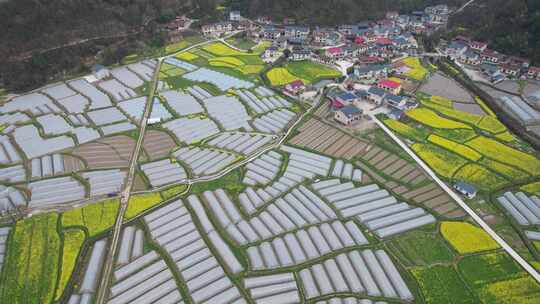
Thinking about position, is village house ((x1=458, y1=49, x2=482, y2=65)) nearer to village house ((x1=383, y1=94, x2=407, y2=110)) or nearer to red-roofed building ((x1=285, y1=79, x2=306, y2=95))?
village house ((x1=383, y1=94, x2=407, y2=110))

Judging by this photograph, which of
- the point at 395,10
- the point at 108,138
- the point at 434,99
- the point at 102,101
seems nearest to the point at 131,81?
the point at 102,101

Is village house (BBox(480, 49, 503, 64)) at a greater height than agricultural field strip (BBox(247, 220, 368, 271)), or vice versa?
village house (BBox(480, 49, 503, 64))

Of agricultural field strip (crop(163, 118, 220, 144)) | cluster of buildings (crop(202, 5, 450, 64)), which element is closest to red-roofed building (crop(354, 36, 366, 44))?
cluster of buildings (crop(202, 5, 450, 64))

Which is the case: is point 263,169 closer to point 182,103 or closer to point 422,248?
point 422,248

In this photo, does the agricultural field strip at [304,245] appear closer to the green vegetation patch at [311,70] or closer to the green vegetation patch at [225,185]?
the green vegetation patch at [225,185]

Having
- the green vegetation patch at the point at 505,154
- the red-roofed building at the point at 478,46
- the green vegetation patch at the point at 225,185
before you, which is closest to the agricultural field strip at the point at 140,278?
the green vegetation patch at the point at 225,185

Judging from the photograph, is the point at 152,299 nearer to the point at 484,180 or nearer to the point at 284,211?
the point at 284,211
